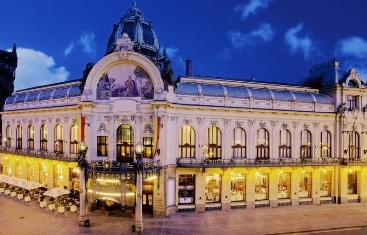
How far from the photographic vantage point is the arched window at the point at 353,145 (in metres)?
40.4

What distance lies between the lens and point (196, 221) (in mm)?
30297

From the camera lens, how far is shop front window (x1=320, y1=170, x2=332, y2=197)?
3941cm

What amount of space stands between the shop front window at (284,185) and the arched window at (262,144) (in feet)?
9.75

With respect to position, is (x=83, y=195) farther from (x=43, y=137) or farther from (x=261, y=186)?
(x=261, y=186)

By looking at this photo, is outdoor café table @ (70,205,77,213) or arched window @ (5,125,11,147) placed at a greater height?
arched window @ (5,125,11,147)

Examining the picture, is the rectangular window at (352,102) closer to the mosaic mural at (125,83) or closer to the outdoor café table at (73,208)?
the mosaic mural at (125,83)

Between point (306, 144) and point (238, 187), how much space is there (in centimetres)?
1043

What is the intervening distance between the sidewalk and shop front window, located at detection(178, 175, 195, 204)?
1.54m

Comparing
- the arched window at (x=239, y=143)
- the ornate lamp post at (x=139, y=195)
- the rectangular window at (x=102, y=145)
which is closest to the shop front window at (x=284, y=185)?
the arched window at (x=239, y=143)

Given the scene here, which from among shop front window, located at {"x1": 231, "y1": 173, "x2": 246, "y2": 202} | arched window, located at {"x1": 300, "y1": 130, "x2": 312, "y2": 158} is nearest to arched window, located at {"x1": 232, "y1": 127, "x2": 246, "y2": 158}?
shop front window, located at {"x1": 231, "y1": 173, "x2": 246, "y2": 202}

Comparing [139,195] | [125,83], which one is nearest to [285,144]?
[139,195]

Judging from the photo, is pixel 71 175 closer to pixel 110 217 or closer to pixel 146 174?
pixel 110 217

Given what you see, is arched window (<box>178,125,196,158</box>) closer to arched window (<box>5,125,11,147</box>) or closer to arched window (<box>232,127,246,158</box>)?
arched window (<box>232,127,246,158</box>)

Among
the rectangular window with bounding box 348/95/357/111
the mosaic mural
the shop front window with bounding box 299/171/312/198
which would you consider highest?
the mosaic mural
